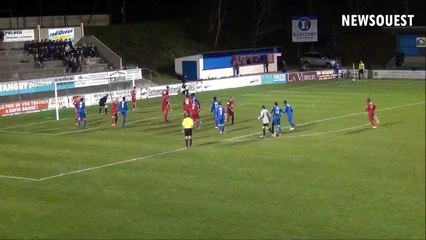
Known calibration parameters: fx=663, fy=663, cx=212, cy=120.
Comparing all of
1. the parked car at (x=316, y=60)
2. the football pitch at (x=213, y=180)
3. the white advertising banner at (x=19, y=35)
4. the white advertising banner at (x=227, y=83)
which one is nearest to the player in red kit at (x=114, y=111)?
the football pitch at (x=213, y=180)

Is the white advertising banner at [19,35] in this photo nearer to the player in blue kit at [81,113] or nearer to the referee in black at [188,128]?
the player in blue kit at [81,113]

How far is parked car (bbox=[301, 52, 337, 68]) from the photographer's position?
7344 centimetres

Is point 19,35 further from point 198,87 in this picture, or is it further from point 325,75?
point 325,75

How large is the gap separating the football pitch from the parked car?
35348 millimetres

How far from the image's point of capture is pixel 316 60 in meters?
74.4

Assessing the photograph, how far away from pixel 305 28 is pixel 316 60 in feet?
17.2

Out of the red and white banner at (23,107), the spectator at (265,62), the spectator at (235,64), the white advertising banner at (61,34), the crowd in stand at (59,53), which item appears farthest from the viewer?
the spectator at (265,62)

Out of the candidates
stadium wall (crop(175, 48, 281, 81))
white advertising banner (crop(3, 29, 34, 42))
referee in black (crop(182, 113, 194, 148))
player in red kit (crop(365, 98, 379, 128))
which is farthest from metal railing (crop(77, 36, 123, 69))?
referee in black (crop(182, 113, 194, 148))

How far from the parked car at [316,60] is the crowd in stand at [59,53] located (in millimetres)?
27215

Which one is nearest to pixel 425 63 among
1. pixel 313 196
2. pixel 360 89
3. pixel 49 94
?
pixel 313 196

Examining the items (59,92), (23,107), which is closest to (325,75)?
(59,92)

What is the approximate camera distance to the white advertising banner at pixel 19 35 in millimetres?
53438

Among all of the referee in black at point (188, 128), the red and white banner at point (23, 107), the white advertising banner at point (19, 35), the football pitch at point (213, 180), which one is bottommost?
the football pitch at point (213, 180)

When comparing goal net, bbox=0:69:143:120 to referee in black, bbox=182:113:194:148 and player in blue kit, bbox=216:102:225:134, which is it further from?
referee in black, bbox=182:113:194:148
